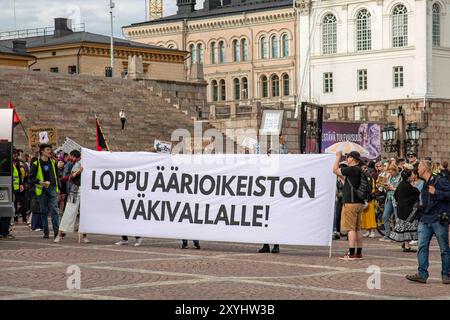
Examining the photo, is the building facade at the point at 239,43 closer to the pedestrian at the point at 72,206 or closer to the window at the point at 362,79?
the window at the point at 362,79

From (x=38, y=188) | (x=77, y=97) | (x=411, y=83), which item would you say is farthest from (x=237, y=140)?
(x=38, y=188)

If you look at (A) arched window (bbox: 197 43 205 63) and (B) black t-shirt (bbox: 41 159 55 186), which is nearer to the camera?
(B) black t-shirt (bbox: 41 159 55 186)

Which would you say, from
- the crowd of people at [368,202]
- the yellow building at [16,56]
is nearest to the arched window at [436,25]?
the yellow building at [16,56]

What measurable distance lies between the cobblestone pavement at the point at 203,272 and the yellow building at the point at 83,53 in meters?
58.4

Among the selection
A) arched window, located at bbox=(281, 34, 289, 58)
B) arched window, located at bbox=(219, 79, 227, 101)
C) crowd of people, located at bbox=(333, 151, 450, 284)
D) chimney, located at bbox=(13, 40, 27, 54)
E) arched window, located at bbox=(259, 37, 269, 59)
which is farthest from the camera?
arched window, located at bbox=(219, 79, 227, 101)

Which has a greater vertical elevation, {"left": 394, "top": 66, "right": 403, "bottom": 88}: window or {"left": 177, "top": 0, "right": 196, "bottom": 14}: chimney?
{"left": 177, "top": 0, "right": 196, "bottom": 14}: chimney

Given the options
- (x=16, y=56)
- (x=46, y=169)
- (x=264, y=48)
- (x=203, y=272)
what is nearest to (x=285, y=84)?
(x=264, y=48)

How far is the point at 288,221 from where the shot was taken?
→ 20453 mm

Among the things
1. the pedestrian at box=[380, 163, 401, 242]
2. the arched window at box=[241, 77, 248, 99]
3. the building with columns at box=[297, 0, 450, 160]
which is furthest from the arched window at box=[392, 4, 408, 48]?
the pedestrian at box=[380, 163, 401, 242]

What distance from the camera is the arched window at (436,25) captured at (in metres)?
90.2

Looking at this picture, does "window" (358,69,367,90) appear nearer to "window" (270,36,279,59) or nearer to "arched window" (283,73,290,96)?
"arched window" (283,73,290,96)

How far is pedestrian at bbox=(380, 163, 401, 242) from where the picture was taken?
2447cm

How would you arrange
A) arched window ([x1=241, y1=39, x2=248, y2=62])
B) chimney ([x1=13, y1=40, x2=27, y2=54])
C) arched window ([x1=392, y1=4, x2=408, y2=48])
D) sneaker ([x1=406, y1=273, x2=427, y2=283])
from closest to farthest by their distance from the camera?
1. sneaker ([x1=406, y1=273, x2=427, y2=283])
2. chimney ([x1=13, y1=40, x2=27, y2=54])
3. arched window ([x1=392, y1=4, x2=408, y2=48])
4. arched window ([x1=241, y1=39, x2=248, y2=62])

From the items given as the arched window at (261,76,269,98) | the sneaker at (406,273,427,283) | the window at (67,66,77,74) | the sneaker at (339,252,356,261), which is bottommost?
the sneaker at (406,273,427,283)
